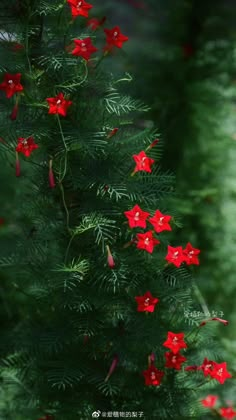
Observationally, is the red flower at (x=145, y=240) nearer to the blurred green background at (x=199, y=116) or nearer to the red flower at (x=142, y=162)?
the red flower at (x=142, y=162)

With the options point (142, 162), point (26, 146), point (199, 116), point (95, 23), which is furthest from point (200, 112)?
point (26, 146)

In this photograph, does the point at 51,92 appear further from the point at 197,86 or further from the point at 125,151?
the point at 197,86

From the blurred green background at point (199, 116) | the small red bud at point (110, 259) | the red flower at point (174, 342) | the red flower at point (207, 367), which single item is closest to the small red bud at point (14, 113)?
the small red bud at point (110, 259)

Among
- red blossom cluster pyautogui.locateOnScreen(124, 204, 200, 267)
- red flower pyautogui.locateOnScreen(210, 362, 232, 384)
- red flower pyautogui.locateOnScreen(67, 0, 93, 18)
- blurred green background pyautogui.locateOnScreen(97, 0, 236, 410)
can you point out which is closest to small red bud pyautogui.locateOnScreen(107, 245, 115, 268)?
red blossom cluster pyautogui.locateOnScreen(124, 204, 200, 267)

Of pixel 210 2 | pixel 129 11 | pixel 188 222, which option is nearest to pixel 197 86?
pixel 210 2

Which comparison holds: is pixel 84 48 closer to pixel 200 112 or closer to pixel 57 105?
pixel 57 105

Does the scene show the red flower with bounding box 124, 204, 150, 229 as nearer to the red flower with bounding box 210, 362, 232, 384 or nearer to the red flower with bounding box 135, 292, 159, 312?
the red flower with bounding box 135, 292, 159, 312

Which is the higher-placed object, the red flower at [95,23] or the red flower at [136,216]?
the red flower at [95,23]
